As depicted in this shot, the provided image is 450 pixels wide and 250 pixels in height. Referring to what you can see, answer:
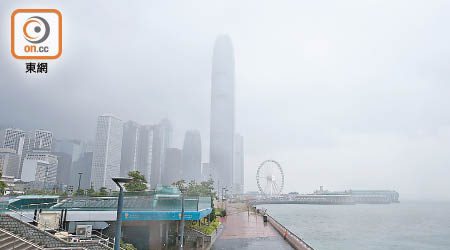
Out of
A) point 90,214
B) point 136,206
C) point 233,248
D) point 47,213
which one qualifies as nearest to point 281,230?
Result: point 233,248

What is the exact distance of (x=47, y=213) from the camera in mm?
26094

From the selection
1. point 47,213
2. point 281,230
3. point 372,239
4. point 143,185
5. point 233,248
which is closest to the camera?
point 47,213

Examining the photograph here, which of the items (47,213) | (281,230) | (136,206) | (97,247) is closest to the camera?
(97,247)

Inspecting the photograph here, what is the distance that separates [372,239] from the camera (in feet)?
227

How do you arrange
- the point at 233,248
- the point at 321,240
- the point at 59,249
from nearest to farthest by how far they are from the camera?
the point at 59,249
the point at 233,248
the point at 321,240

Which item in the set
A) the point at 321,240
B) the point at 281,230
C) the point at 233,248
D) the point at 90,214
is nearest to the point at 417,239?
the point at 321,240

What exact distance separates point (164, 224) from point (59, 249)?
10.9 m

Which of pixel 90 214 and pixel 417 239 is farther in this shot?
pixel 417 239

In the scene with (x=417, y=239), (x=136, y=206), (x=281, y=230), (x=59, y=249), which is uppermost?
(x=136, y=206)

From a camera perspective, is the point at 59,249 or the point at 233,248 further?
the point at 233,248

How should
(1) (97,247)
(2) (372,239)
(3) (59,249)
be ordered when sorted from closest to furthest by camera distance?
(3) (59,249)
(1) (97,247)
(2) (372,239)

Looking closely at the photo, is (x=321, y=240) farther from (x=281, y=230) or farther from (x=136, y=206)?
(x=136, y=206)

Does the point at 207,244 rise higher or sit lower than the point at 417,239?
higher

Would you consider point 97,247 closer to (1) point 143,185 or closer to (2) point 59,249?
(2) point 59,249
